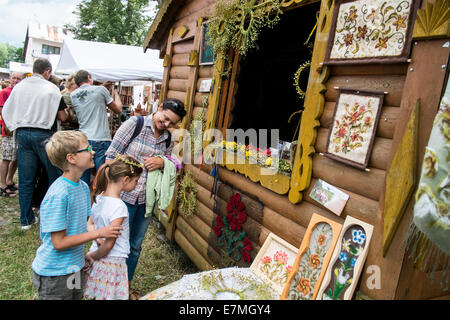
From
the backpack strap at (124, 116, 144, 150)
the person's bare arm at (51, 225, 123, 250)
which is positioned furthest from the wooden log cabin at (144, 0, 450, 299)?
the person's bare arm at (51, 225, 123, 250)

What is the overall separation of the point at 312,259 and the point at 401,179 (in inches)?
33.3

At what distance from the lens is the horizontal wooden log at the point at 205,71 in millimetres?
4093

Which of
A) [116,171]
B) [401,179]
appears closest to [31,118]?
[116,171]

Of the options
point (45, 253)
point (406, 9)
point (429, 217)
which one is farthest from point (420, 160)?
point (45, 253)

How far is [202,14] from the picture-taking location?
14.0 ft

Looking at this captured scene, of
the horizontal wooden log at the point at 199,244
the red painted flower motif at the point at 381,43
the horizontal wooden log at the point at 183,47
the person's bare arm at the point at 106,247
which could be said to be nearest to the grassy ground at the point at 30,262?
the horizontal wooden log at the point at 199,244

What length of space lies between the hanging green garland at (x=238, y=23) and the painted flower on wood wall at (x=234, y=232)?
161 centimetres

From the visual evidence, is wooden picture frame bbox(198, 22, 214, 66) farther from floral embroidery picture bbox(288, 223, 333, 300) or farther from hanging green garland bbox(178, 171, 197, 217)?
floral embroidery picture bbox(288, 223, 333, 300)

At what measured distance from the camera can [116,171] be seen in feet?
8.55

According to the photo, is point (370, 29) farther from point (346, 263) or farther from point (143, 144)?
point (143, 144)

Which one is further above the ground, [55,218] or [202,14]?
[202,14]

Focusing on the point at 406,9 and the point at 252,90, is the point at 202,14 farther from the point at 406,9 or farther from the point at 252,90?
the point at 406,9

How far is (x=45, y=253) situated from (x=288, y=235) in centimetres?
184
